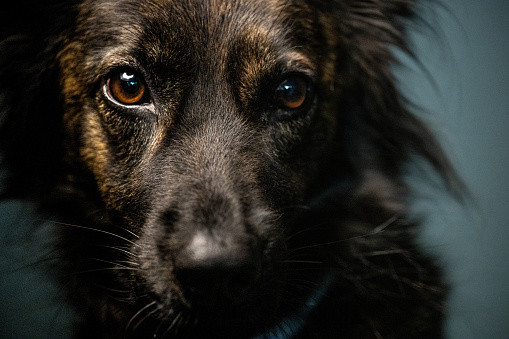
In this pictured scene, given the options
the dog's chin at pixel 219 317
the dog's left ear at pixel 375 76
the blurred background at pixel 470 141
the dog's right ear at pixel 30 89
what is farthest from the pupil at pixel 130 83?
the blurred background at pixel 470 141

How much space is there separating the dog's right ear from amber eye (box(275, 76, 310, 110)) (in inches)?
26.5

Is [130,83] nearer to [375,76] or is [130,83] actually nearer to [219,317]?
[219,317]

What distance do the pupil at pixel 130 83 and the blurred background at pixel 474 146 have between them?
100 centimetres

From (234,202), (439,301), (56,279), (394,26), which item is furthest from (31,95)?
(439,301)

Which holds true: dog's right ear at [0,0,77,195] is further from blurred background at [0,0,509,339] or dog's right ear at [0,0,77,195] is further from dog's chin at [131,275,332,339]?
blurred background at [0,0,509,339]

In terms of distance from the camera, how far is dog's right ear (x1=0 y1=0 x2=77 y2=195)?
5.20 feet

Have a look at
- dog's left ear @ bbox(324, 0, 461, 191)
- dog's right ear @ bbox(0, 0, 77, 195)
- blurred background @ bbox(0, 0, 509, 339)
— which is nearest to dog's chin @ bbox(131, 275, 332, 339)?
dog's right ear @ bbox(0, 0, 77, 195)

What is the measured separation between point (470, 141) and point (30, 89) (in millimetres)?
1609

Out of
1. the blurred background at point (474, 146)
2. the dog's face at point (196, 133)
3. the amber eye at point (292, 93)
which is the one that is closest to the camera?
the dog's face at point (196, 133)

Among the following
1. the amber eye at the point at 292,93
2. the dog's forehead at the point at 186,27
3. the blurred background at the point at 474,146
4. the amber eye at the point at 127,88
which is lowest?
the blurred background at the point at 474,146

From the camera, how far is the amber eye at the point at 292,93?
4.98 ft

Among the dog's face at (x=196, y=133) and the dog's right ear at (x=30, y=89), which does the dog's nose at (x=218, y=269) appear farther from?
the dog's right ear at (x=30, y=89)

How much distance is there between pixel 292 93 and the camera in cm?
154

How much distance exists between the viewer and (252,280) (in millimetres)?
1217
